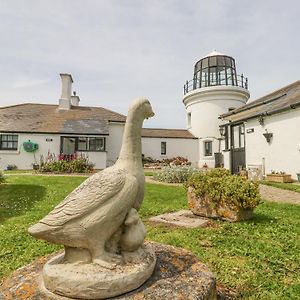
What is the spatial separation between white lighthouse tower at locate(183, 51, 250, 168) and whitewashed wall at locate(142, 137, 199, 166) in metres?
0.83

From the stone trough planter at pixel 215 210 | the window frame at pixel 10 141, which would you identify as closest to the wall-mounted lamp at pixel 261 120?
the stone trough planter at pixel 215 210

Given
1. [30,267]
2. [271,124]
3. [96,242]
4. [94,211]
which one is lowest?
[30,267]

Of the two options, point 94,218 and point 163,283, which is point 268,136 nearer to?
point 163,283

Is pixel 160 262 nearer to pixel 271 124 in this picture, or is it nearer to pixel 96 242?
pixel 96 242

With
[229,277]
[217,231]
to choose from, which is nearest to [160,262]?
[229,277]

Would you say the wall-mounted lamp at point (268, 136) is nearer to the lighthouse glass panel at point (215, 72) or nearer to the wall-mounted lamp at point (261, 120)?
the wall-mounted lamp at point (261, 120)

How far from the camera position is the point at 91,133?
23984 millimetres

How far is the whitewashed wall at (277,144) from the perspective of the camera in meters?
15.2

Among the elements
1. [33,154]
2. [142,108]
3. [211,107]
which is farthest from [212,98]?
[142,108]

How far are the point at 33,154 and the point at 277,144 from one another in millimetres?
20453

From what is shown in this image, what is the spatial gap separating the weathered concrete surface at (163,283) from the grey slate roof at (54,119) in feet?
71.7

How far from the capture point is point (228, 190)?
634cm

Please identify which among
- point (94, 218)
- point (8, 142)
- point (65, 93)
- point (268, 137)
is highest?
point (65, 93)

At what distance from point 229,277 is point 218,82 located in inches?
1099
